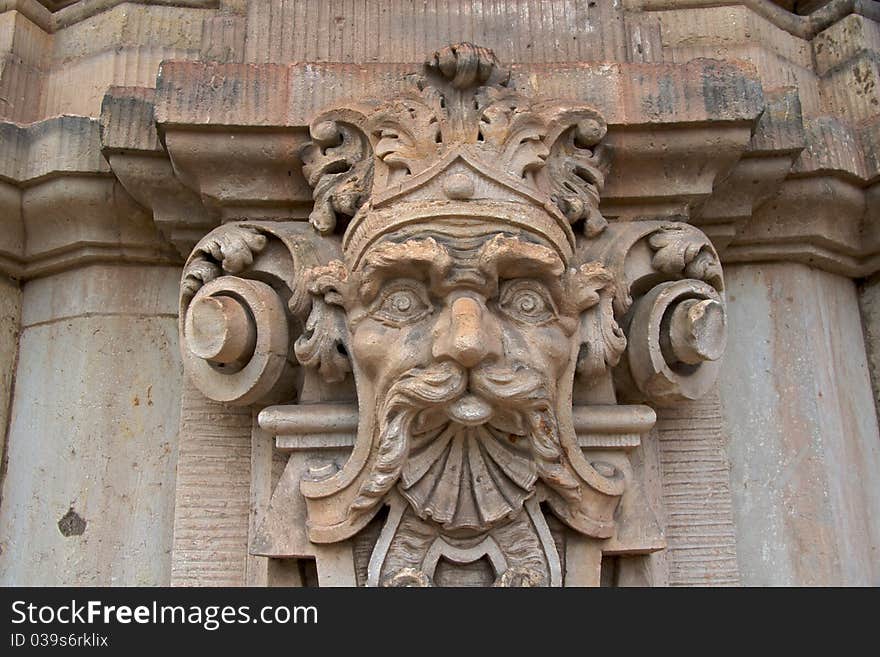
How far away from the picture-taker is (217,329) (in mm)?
1924

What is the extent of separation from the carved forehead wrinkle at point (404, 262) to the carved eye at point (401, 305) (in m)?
0.03

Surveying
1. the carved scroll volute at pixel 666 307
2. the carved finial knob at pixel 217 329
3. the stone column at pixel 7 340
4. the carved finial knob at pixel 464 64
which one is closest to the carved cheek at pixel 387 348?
the carved finial knob at pixel 217 329

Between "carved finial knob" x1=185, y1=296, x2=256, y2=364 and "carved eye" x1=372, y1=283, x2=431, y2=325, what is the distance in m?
0.32

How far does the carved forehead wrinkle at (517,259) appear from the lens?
1.78m

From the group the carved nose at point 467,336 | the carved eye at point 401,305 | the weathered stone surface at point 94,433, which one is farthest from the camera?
the weathered stone surface at point 94,433

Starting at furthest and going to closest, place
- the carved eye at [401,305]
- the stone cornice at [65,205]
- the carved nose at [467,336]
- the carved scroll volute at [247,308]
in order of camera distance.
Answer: the stone cornice at [65,205] < the carved scroll volute at [247,308] < the carved eye at [401,305] < the carved nose at [467,336]

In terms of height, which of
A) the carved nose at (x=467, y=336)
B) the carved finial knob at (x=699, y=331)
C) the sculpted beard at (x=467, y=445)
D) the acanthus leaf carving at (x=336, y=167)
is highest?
the acanthus leaf carving at (x=336, y=167)

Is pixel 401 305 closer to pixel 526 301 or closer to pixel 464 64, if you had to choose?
pixel 526 301

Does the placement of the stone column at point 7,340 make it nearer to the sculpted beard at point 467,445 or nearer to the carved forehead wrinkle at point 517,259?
the sculpted beard at point 467,445

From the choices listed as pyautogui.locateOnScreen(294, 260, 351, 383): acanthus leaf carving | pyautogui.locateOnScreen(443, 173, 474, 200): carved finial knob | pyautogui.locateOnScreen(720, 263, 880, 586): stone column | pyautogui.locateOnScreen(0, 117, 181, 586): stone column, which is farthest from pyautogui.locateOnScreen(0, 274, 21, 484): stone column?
pyautogui.locateOnScreen(720, 263, 880, 586): stone column

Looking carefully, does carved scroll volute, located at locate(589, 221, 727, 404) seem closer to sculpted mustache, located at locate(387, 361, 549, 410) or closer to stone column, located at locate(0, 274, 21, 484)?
sculpted mustache, located at locate(387, 361, 549, 410)

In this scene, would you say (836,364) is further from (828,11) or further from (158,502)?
(158,502)

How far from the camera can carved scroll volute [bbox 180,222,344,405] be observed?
1.94 metres

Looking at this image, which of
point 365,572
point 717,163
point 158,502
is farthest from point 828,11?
point 158,502
